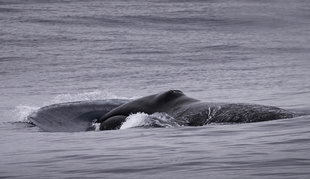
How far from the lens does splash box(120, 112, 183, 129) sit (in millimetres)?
9773

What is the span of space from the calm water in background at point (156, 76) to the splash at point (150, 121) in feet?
0.96

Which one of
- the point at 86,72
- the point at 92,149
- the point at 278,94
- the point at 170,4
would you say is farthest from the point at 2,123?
the point at 170,4

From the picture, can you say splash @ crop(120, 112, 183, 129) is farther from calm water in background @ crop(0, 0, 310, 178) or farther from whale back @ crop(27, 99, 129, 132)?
whale back @ crop(27, 99, 129, 132)

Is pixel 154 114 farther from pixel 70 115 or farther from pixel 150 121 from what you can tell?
pixel 70 115

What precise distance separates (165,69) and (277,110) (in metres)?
16.9

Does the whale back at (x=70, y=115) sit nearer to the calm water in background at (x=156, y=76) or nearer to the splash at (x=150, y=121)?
the calm water in background at (x=156, y=76)

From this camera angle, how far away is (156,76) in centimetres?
2441

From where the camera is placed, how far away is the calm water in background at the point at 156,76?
23.3ft

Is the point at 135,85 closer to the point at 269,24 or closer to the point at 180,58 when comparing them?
the point at 180,58

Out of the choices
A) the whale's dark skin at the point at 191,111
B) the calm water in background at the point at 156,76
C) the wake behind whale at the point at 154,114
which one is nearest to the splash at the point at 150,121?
the wake behind whale at the point at 154,114

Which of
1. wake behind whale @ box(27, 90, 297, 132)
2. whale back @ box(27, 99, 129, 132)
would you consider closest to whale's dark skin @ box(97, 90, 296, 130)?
wake behind whale @ box(27, 90, 297, 132)

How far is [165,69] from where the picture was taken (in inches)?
1057

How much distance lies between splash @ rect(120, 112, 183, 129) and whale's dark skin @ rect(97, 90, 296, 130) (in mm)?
110

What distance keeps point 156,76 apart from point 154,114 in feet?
47.0
